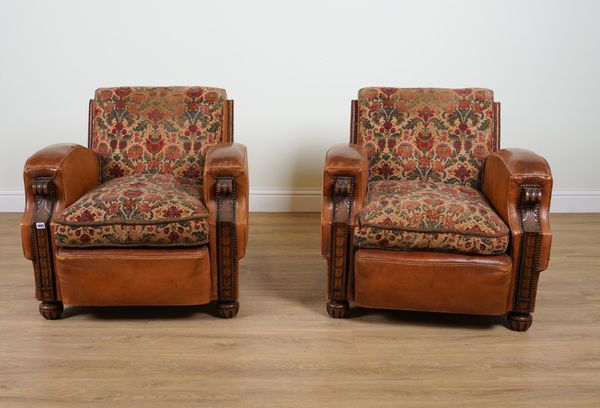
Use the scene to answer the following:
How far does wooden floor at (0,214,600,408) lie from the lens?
205 centimetres

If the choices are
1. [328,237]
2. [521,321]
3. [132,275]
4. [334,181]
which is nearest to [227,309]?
[132,275]

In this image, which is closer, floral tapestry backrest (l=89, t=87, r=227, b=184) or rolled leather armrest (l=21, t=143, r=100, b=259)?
rolled leather armrest (l=21, t=143, r=100, b=259)

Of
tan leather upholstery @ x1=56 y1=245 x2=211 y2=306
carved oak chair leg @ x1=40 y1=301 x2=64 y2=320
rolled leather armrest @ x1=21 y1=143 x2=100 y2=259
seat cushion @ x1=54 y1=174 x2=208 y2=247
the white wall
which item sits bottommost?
carved oak chair leg @ x1=40 y1=301 x2=64 y2=320

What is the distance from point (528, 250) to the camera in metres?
2.41

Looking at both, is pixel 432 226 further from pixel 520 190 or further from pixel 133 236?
pixel 133 236

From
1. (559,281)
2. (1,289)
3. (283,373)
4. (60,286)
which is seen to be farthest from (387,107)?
(1,289)

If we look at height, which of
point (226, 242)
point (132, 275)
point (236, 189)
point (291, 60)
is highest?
point (291, 60)

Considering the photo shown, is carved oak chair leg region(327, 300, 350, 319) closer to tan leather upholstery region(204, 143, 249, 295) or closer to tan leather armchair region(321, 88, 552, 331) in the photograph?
tan leather armchair region(321, 88, 552, 331)

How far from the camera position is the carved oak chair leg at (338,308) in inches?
103

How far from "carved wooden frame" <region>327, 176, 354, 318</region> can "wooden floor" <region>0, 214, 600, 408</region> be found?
15 cm

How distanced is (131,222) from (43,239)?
1.20 feet

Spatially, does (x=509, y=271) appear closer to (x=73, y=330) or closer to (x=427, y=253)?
(x=427, y=253)

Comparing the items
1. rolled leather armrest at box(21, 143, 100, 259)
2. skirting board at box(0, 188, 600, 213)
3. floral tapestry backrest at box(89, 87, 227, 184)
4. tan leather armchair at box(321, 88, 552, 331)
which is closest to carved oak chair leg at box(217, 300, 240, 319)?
tan leather armchair at box(321, 88, 552, 331)

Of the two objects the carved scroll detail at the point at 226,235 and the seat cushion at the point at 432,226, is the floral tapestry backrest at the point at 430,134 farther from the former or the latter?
the carved scroll detail at the point at 226,235
